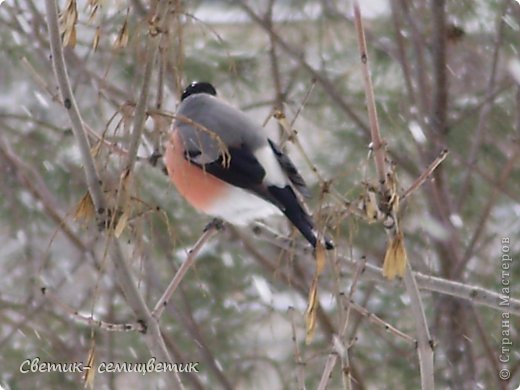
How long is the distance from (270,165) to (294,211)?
17 cm

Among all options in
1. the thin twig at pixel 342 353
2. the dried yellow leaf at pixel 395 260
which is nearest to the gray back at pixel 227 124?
the thin twig at pixel 342 353

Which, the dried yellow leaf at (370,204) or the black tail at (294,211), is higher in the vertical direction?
the black tail at (294,211)

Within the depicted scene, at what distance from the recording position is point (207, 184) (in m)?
1.80

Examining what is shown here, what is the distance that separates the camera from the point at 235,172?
5.84ft

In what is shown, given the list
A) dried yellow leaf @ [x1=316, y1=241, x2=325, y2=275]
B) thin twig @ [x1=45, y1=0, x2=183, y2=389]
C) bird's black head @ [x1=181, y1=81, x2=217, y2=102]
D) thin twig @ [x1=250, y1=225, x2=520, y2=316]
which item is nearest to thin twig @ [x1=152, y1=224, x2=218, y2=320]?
thin twig @ [x1=45, y1=0, x2=183, y2=389]

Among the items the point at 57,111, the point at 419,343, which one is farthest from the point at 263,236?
the point at 57,111

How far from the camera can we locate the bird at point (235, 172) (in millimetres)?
1712

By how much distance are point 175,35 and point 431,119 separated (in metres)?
1.17

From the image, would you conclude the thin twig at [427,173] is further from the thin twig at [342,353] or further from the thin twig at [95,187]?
the thin twig at [95,187]

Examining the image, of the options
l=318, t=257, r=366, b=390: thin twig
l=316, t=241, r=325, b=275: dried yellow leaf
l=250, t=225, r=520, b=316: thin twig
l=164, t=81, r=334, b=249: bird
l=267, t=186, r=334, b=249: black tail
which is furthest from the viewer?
l=164, t=81, r=334, b=249: bird

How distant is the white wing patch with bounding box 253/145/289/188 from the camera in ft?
5.73

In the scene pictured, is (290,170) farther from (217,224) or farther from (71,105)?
(71,105)

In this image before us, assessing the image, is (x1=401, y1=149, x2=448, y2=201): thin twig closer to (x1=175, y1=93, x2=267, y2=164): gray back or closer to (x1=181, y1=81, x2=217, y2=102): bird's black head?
(x1=175, y1=93, x2=267, y2=164): gray back

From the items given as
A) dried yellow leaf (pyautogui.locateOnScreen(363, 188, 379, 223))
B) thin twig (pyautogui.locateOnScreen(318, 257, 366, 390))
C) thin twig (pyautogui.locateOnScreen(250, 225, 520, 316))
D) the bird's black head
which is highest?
the bird's black head
